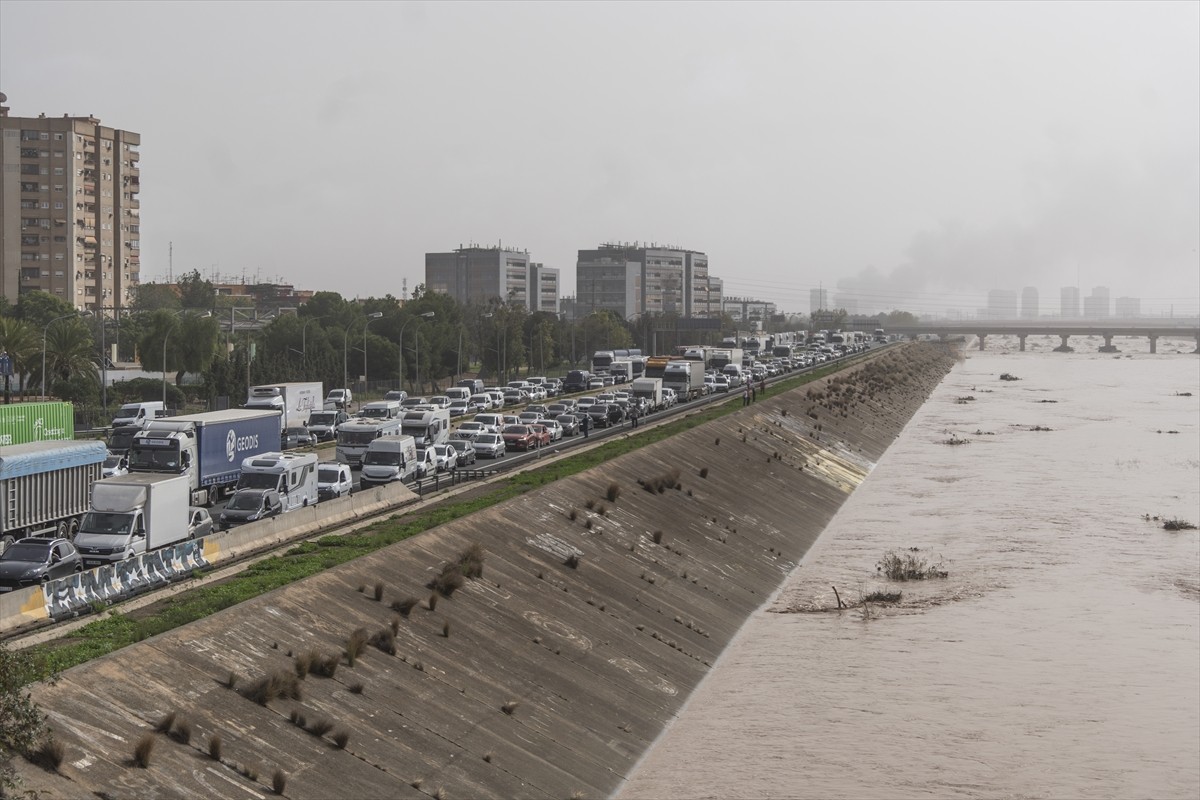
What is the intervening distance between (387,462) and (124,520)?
1745 cm

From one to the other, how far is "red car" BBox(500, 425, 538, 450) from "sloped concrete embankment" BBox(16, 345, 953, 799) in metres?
11.6

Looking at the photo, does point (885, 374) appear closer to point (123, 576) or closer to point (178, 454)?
point (178, 454)

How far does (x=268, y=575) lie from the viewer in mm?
30047

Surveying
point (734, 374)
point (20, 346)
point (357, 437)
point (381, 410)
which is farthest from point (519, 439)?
Result: point (734, 374)

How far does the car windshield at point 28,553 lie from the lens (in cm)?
2905

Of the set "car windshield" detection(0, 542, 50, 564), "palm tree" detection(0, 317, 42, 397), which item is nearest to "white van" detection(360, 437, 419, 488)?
"car windshield" detection(0, 542, 50, 564)

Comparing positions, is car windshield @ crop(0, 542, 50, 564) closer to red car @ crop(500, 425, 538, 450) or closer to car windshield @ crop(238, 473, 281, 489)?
car windshield @ crop(238, 473, 281, 489)

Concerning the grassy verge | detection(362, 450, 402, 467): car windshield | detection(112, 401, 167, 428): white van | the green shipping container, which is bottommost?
the grassy verge

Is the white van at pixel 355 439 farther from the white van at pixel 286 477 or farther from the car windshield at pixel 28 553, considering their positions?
the car windshield at pixel 28 553

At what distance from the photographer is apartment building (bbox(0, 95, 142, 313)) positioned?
14688cm

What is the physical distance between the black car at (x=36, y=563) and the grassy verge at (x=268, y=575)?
10.1 ft

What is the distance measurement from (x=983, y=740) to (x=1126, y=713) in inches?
175

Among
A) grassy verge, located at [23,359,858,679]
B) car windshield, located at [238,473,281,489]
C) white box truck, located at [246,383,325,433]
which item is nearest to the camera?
grassy verge, located at [23,359,858,679]

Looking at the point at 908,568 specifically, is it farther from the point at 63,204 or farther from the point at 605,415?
the point at 63,204
